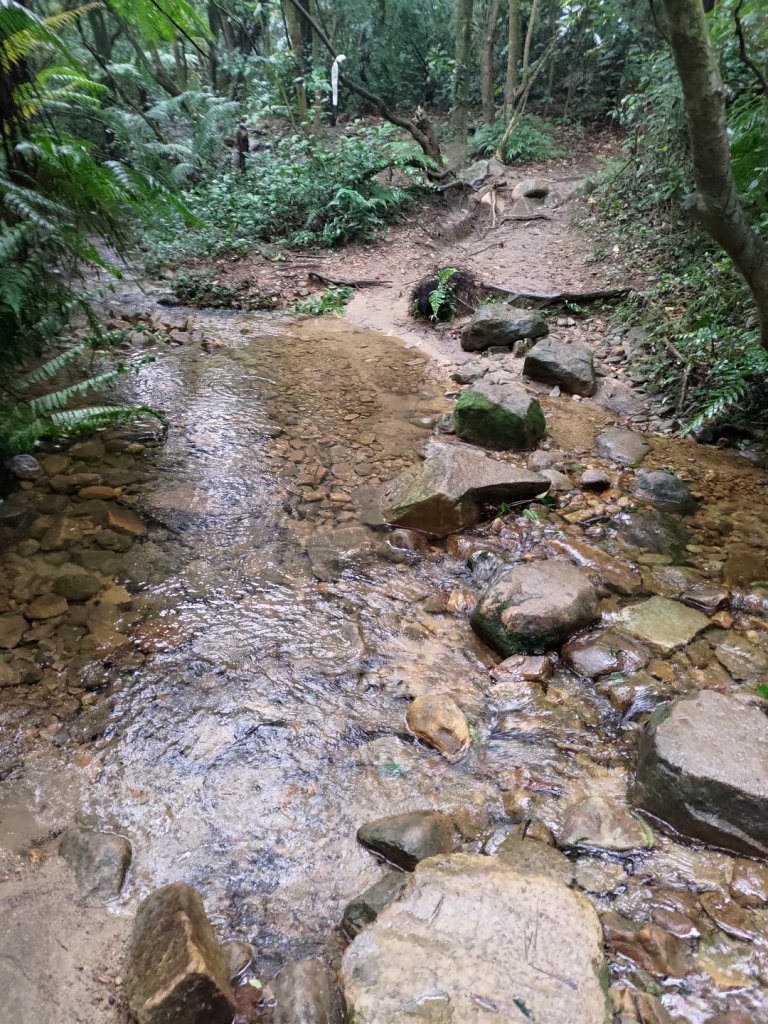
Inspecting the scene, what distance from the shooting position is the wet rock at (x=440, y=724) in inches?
89.6

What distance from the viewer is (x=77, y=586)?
2896 mm

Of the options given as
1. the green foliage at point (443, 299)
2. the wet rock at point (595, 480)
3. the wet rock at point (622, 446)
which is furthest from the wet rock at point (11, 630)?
the green foliage at point (443, 299)

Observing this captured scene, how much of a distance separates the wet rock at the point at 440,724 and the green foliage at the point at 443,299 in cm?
515

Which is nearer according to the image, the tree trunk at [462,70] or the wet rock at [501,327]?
the wet rock at [501,327]

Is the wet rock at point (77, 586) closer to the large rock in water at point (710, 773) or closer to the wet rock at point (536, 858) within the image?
the wet rock at point (536, 858)

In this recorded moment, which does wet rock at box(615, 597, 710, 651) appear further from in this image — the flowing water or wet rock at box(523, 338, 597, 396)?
wet rock at box(523, 338, 597, 396)

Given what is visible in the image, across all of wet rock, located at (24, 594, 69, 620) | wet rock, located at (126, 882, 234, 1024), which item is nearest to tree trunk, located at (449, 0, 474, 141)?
wet rock, located at (24, 594, 69, 620)

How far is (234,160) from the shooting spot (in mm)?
11305

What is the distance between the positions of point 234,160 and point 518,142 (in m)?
5.50

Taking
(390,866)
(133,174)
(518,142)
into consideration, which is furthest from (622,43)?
(390,866)

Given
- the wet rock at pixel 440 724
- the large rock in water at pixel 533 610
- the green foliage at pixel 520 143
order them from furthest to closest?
the green foliage at pixel 520 143 → the large rock in water at pixel 533 610 → the wet rock at pixel 440 724

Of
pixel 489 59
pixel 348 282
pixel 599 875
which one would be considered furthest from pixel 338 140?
pixel 599 875

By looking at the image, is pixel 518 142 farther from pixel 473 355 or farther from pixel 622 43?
pixel 473 355

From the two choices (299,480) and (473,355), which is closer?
(299,480)
